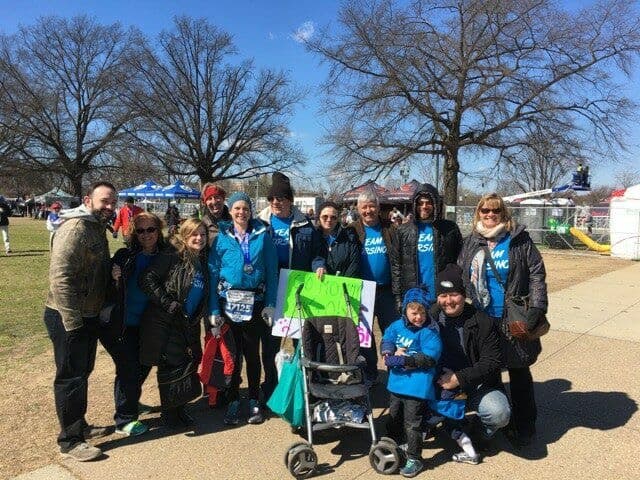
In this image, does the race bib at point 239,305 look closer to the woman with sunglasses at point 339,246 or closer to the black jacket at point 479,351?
the woman with sunglasses at point 339,246

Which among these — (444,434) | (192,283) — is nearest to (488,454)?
(444,434)

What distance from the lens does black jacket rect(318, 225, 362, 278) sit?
433 centimetres

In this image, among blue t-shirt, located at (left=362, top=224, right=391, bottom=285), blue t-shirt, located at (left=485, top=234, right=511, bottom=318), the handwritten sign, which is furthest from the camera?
blue t-shirt, located at (left=362, top=224, right=391, bottom=285)

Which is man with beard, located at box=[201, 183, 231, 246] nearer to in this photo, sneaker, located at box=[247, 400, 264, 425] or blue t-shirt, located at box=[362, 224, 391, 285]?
blue t-shirt, located at box=[362, 224, 391, 285]

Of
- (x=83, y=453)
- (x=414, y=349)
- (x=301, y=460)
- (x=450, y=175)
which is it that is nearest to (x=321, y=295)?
(x=414, y=349)

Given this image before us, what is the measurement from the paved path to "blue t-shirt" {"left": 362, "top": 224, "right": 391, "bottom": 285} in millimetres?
1132

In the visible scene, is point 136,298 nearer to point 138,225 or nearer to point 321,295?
point 138,225

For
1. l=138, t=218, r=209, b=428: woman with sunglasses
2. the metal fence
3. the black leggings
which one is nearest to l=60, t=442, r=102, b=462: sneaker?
l=138, t=218, r=209, b=428: woman with sunglasses

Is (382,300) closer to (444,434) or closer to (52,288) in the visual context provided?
(444,434)

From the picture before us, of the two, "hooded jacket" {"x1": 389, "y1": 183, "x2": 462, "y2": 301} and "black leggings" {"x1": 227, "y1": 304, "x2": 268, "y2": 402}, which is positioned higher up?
"hooded jacket" {"x1": 389, "y1": 183, "x2": 462, "y2": 301}

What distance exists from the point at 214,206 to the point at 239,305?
983 millimetres

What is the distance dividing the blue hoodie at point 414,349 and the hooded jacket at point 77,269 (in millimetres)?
2084

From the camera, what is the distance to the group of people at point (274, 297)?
3430 millimetres

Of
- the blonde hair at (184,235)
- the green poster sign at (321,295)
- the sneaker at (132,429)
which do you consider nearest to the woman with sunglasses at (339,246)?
the green poster sign at (321,295)
